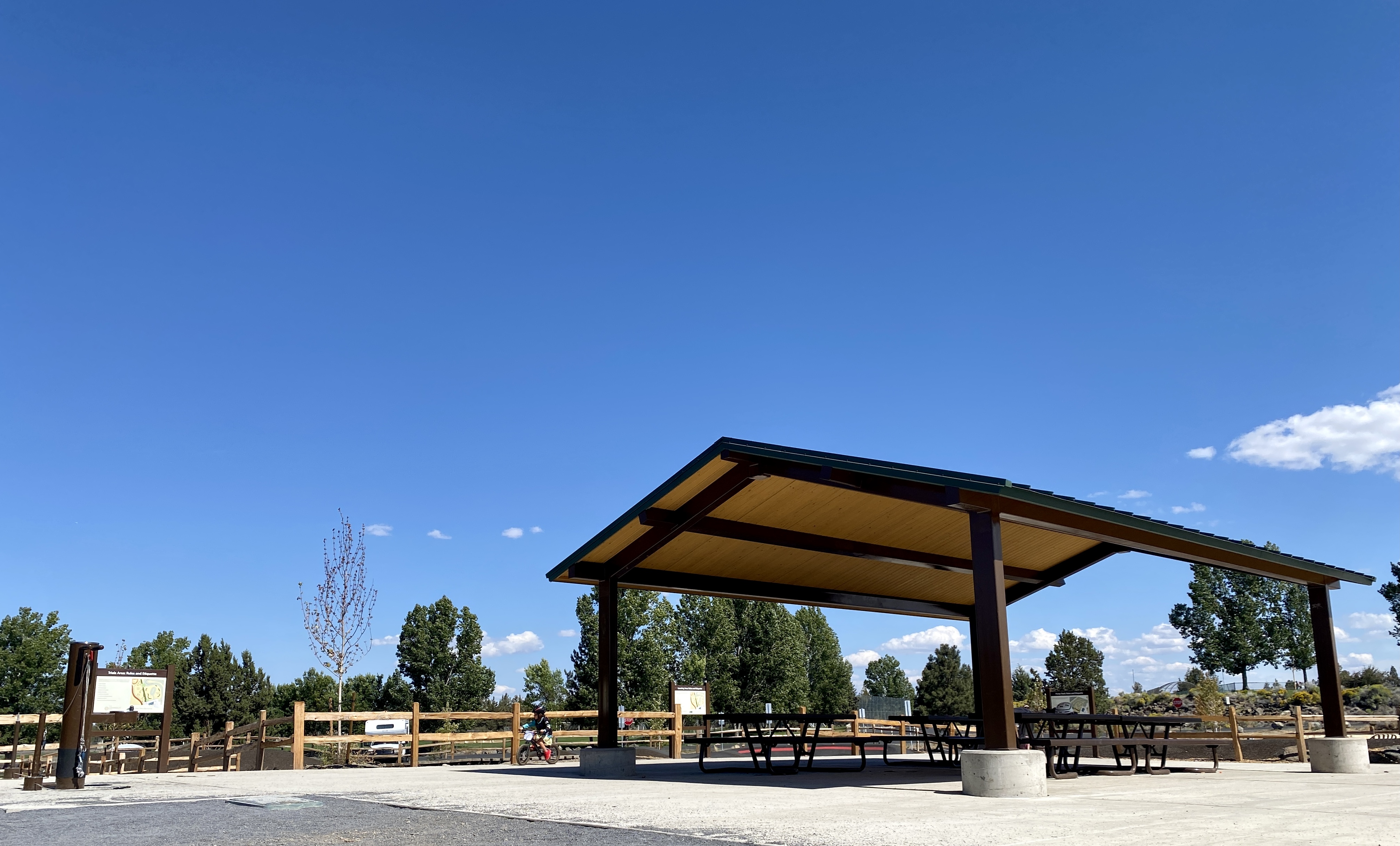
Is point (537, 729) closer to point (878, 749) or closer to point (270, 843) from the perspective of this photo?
point (878, 749)

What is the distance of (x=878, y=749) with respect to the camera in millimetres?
24844

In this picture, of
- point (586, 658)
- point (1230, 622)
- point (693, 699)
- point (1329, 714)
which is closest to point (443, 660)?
point (586, 658)

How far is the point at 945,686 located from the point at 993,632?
4608 centimetres

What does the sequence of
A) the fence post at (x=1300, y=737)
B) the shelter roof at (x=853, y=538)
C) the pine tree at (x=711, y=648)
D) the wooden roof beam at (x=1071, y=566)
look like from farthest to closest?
the pine tree at (x=711, y=648) < the fence post at (x=1300, y=737) < the wooden roof beam at (x=1071, y=566) < the shelter roof at (x=853, y=538)

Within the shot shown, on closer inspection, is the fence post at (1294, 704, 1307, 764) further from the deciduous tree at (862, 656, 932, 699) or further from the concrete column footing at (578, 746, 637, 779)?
the deciduous tree at (862, 656, 932, 699)

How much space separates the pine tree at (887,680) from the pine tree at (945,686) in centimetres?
2686

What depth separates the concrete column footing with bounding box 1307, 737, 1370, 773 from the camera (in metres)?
12.5

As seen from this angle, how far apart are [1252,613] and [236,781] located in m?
61.9

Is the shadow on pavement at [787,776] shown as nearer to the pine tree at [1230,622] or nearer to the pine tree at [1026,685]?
the pine tree at [1026,685]

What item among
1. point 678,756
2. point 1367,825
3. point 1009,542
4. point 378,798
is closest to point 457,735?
point 678,756

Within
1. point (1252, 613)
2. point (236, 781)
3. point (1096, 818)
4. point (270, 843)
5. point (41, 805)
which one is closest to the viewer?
point (270, 843)

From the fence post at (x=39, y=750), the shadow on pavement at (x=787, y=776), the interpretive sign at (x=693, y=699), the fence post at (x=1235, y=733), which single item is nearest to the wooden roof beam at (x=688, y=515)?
the shadow on pavement at (x=787, y=776)

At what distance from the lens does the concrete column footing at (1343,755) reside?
40.9ft

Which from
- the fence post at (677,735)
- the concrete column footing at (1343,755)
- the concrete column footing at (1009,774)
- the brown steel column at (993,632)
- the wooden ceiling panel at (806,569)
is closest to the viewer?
the concrete column footing at (1009,774)
